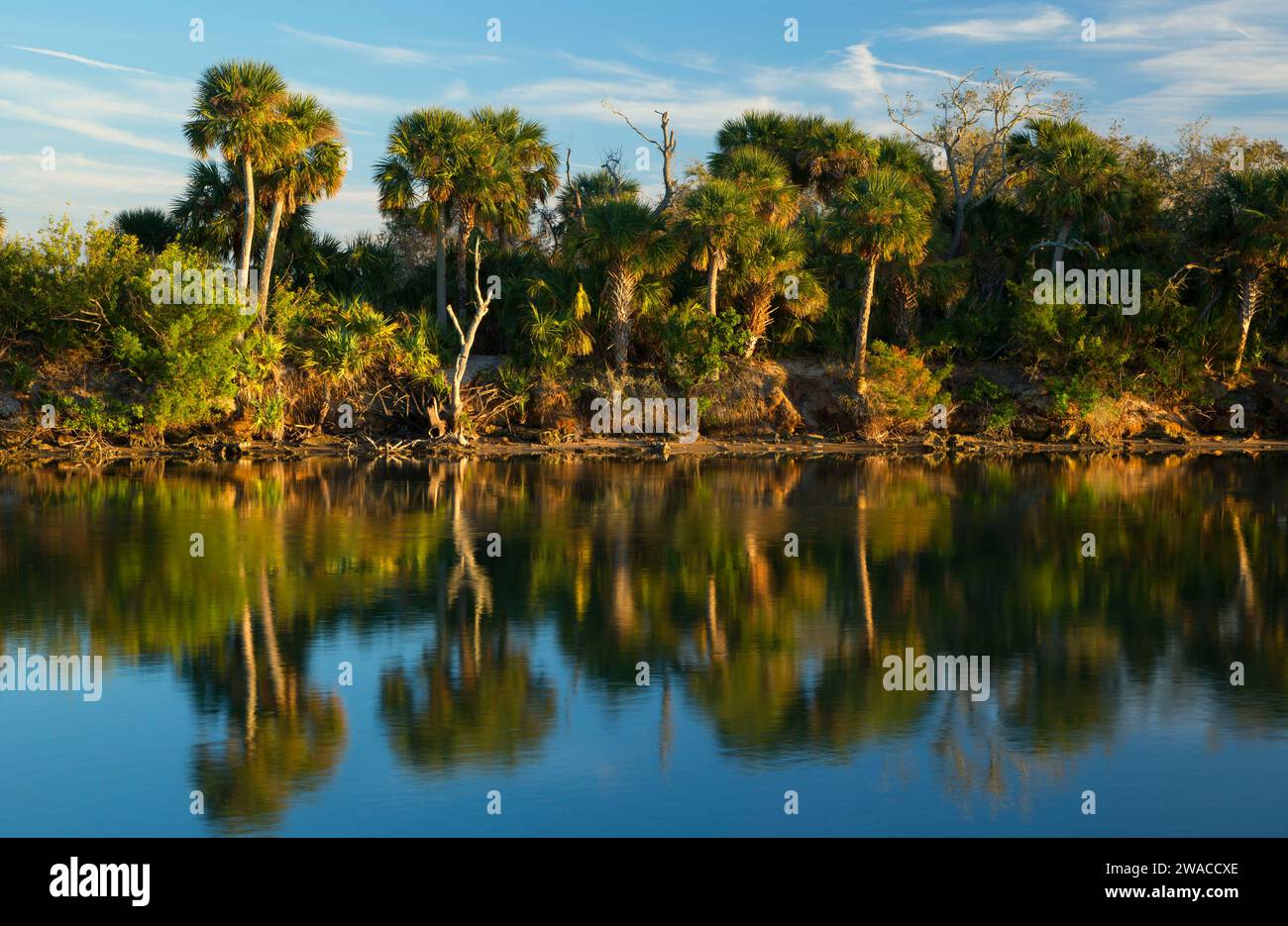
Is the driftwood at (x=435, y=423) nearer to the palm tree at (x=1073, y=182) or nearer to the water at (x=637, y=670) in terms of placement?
the water at (x=637, y=670)

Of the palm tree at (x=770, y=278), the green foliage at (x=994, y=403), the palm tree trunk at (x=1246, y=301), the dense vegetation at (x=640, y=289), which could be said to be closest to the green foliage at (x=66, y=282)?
the dense vegetation at (x=640, y=289)

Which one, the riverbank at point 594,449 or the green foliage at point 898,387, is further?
the green foliage at point 898,387

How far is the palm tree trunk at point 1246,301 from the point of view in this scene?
43.4 metres

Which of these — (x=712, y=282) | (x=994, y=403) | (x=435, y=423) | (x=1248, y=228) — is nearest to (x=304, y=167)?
(x=435, y=423)

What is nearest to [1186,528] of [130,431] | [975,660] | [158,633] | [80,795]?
[975,660]

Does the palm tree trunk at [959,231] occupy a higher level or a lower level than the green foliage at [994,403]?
higher

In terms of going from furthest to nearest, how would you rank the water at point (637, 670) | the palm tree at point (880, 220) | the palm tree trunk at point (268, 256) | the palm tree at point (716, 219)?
the palm tree trunk at point (268, 256) → the palm tree at point (880, 220) → the palm tree at point (716, 219) → the water at point (637, 670)

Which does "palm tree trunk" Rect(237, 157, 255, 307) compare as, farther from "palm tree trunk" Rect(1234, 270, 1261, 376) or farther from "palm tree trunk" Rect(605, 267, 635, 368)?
"palm tree trunk" Rect(1234, 270, 1261, 376)

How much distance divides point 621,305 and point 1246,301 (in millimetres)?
20311

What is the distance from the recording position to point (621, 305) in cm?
4188

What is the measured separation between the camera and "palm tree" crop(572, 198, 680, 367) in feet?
133

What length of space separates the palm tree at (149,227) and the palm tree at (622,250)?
13.4m

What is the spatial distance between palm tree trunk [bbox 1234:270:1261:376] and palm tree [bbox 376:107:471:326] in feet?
83.5

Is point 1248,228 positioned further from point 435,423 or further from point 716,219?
point 435,423
